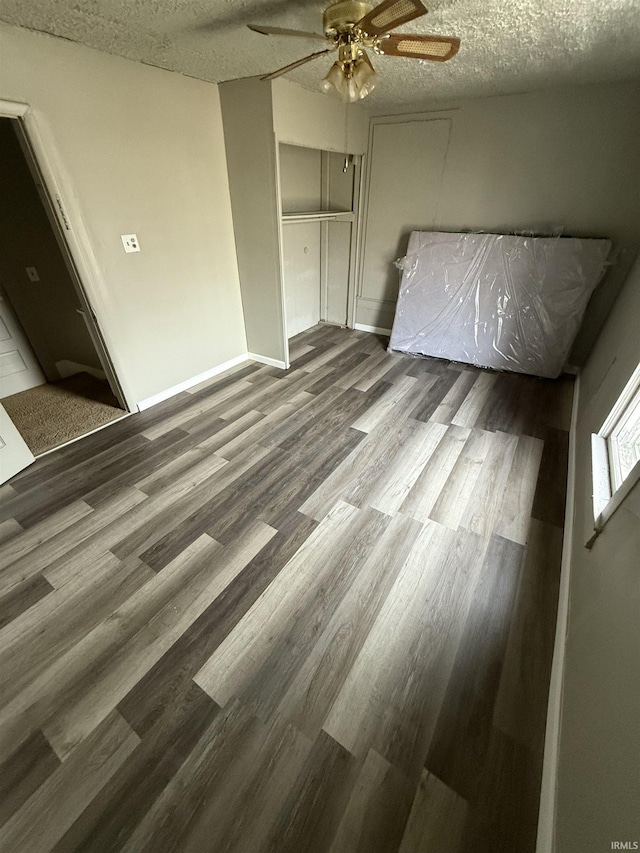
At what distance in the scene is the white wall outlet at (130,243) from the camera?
2.37 m

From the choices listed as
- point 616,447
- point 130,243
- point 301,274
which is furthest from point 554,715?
point 301,274

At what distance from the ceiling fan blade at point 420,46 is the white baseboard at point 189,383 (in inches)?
102

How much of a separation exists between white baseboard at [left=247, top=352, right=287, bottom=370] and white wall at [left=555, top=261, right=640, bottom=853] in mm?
2728

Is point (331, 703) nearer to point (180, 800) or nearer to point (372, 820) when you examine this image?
point (372, 820)

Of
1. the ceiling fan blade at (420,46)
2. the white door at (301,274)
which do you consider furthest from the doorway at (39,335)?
the ceiling fan blade at (420,46)

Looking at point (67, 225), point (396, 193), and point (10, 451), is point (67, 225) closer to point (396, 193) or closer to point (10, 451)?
point (10, 451)

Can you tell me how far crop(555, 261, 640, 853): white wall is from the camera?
714mm

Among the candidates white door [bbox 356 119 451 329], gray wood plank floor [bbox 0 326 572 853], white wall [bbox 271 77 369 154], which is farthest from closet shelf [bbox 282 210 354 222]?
gray wood plank floor [bbox 0 326 572 853]

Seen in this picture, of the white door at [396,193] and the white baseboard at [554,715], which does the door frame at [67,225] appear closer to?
the white door at [396,193]

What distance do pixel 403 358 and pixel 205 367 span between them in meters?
2.08

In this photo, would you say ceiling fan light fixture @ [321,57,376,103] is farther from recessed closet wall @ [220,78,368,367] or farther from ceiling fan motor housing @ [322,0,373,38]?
recessed closet wall @ [220,78,368,367]

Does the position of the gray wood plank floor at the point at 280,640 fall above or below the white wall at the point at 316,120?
below

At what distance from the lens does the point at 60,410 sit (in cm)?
285

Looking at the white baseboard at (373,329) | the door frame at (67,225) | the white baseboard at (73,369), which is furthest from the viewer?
the white baseboard at (373,329)
